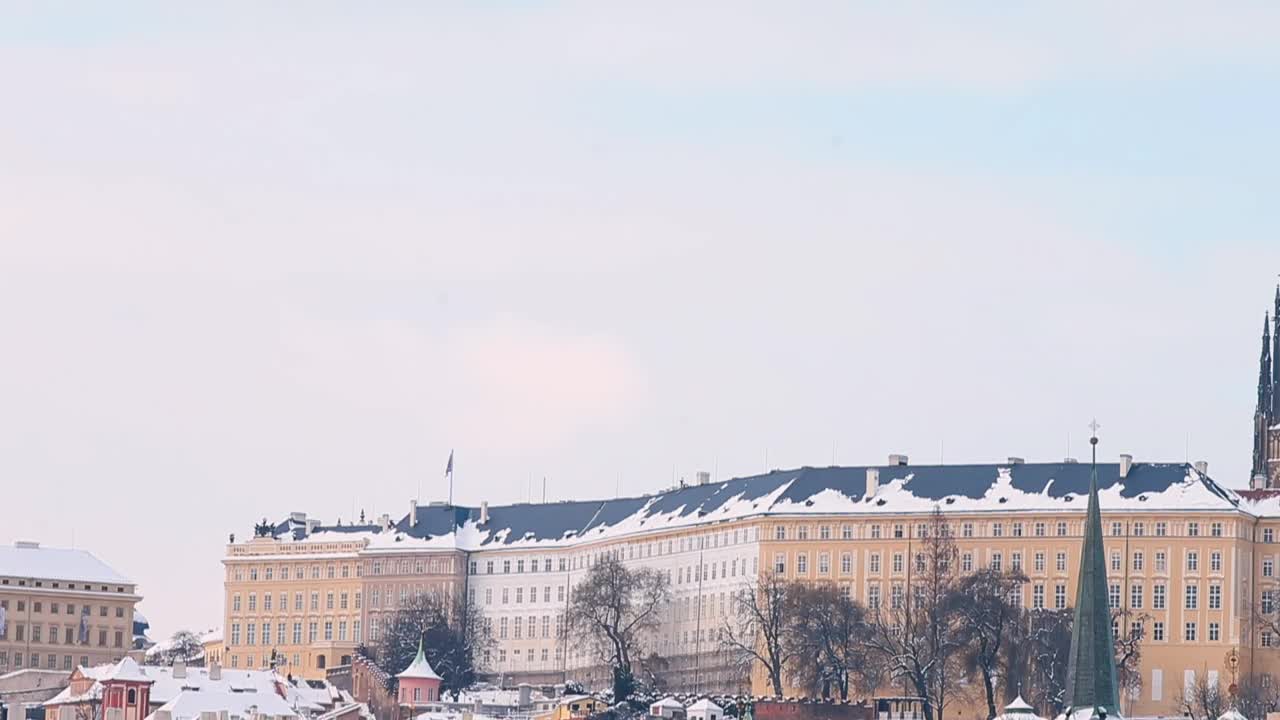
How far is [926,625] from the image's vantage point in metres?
181

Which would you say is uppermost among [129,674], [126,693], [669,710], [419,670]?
[419,670]

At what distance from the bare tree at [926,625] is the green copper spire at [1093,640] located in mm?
59287

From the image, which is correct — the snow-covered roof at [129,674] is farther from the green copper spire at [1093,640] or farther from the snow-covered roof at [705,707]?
the green copper spire at [1093,640]

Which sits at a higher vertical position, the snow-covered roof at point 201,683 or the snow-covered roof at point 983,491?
the snow-covered roof at point 983,491

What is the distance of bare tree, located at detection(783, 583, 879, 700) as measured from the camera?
180 meters

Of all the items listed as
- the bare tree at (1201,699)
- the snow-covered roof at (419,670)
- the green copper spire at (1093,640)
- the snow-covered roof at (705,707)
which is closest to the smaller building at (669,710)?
the snow-covered roof at (705,707)

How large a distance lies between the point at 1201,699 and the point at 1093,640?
197 ft

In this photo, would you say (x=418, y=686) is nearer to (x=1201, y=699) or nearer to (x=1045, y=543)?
(x=1045, y=543)

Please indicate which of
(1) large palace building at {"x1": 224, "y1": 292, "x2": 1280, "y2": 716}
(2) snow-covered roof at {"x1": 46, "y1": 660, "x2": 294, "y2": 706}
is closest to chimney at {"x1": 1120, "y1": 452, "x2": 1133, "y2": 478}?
(1) large palace building at {"x1": 224, "y1": 292, "x2": 1280, "y2": 716}

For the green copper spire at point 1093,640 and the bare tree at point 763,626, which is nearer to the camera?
the green copper spire at point 1093,640

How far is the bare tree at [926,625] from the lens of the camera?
177m

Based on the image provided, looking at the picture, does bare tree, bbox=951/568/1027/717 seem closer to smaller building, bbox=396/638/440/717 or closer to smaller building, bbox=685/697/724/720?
smaller building, bbox=685/697/724/720

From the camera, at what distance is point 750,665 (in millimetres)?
188375

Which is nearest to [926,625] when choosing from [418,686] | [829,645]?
[829,645]
